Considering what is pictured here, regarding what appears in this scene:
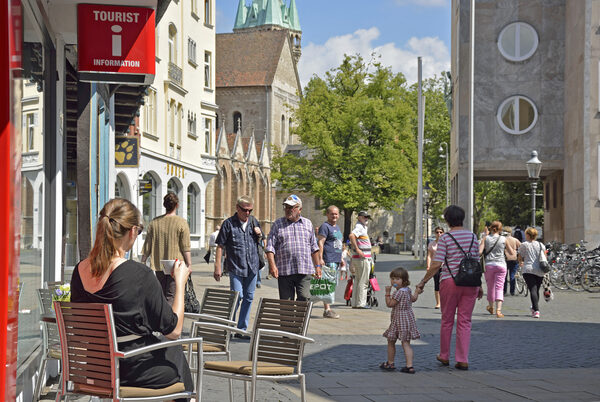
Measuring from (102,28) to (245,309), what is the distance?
5087 mm

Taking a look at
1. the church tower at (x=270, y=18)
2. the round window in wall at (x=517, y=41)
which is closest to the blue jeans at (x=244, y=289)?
the round window in wall at (x=517, y=41)

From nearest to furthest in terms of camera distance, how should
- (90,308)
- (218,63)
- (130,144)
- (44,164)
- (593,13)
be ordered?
(90,308), (44,164), (130,144), (593,13), (218,63)

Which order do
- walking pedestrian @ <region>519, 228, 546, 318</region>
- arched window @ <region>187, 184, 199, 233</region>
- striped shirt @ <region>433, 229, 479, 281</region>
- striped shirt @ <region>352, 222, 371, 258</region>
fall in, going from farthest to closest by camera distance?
arched window @ <region>187, 184, 199, 233</region>
striped shirt @ <region>352, 222, 371, 258</region>
walking pedestrian @ <region>519, 228, 546, 318</region>
striped shirt @ <region>433, 229, 479, 281</region>

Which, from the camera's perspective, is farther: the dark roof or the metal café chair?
the dark roof

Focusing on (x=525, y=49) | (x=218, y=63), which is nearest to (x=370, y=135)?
(x=525, y=49)

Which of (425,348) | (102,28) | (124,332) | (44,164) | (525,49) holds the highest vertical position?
(525,49)

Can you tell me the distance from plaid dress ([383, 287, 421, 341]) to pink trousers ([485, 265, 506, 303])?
7809 mm

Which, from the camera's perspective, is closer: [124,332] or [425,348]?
[124,332]

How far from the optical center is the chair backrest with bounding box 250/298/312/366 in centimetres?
660

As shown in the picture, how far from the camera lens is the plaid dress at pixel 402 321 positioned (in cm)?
1005

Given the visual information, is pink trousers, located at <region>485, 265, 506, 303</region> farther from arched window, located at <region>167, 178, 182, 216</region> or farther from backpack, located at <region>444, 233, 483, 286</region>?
arched window, located at <region>167, 178, 182, 216</region>

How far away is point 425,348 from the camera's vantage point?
40.5 ft

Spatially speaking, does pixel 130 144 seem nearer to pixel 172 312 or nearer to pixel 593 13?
pixel 172 312

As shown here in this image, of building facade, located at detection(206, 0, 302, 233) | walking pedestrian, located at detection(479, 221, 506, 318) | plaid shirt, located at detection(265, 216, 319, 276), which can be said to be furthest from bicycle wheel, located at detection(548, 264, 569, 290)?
building facade, located at detection(206, 0, 302, 233)
